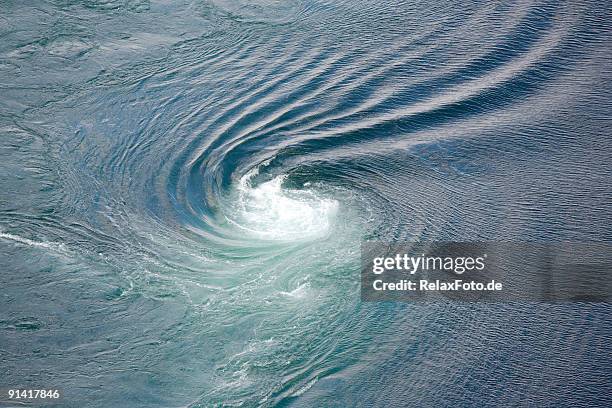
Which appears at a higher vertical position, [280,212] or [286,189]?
[286,189]

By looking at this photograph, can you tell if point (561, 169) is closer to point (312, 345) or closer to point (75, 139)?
point (312, 345)

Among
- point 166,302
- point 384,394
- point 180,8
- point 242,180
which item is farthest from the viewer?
point 180,8

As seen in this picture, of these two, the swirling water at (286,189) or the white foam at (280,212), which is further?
the white foam at (280,212)

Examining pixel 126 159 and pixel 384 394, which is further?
pixel 126 159

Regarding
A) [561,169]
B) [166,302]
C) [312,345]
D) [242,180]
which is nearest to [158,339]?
[166,302]

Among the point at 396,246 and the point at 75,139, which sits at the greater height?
the point at 75,139

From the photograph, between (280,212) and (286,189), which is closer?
(280,212)

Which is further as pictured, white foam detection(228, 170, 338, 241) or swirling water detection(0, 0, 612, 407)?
white foam detection(228, 170, 338, 241)

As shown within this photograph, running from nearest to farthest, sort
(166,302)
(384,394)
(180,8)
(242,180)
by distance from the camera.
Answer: (384,394)
(166,302)
(242,180)
(180,8)
